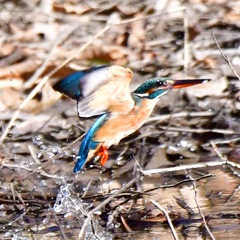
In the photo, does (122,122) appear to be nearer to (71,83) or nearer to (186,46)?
(71,83)

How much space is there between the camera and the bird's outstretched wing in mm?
4172

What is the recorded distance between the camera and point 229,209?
479cm

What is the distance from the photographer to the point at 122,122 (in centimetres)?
461

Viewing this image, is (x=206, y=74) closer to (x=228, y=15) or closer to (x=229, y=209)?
(x=228, y=15)

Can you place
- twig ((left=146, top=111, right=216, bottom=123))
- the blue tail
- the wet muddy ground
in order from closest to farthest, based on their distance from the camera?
the blue tail < the wet muddy ground < twig ((left=146, top=111, right=216, bottom=123))

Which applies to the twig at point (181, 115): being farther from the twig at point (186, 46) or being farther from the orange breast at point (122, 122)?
the orange breast at point (122, 122)

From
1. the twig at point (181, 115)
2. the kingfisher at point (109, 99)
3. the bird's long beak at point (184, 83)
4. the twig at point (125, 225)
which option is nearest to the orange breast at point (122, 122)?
the kingfisher at point (109, 99)

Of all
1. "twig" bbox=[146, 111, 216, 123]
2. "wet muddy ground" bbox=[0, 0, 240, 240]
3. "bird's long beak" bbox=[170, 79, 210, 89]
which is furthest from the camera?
"twig" bbox=[146, 111, 216, 123]

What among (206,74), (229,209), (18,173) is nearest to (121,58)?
(206,74)

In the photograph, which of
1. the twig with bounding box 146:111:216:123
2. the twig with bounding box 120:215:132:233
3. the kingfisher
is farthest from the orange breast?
the twig with bounding box 146:111:216:123

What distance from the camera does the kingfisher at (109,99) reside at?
4195 millimetres

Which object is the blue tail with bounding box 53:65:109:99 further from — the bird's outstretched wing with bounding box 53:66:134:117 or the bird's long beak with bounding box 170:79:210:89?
the bird's long beak with bounding box 170:79:210:89

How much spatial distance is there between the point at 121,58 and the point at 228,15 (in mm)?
968

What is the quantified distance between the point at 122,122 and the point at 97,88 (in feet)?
1.28
